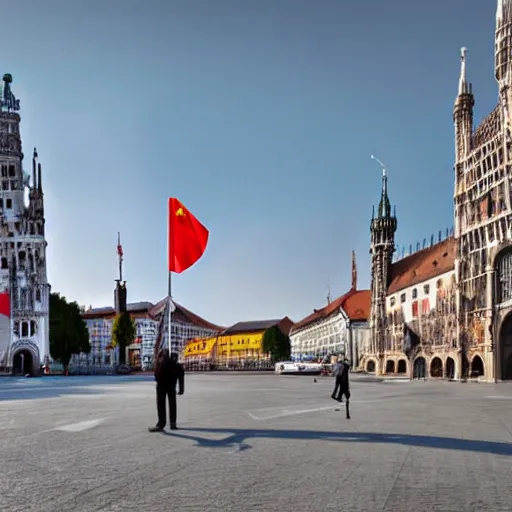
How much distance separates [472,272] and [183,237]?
Answer: 5320 centimetres

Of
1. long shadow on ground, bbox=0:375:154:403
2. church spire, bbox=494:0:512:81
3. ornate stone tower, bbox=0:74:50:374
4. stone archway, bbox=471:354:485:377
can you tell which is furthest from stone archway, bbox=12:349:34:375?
Answer: church spire, bbox=494:0:512:81

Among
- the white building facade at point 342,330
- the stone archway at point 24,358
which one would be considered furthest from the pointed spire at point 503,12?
the stone archway at point 24,358

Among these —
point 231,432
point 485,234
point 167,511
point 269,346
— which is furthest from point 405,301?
point 167,511

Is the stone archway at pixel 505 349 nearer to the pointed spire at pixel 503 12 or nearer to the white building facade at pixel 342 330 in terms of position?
the pointed spire at pixel 503 12

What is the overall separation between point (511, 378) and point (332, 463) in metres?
57.0

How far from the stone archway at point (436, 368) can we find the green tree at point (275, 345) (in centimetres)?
6856

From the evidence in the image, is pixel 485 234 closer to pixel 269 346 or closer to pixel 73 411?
pixel 73 411

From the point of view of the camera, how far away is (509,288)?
61.6 meters

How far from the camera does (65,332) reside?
102 meters

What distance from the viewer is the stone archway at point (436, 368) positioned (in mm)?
75250

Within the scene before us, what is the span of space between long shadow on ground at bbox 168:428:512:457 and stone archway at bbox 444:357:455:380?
59514mm

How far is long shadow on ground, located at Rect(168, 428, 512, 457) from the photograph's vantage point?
11531 mm

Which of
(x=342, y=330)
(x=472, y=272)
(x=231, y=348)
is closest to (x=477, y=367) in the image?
(x=472, y=272)

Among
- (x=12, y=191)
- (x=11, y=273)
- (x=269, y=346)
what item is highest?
(x=12, y=191)
